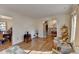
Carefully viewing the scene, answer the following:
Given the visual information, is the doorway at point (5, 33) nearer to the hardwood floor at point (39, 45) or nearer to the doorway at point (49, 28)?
the hardwood floor at point (39, 45)

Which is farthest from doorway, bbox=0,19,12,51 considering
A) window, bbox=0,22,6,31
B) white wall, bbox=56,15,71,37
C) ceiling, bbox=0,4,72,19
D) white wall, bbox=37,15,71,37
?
white wall, bbox=56,15,71,37

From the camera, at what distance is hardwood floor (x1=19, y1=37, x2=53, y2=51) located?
1638 mm

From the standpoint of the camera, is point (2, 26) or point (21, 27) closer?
point (2, 26)

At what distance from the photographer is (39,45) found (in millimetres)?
1757

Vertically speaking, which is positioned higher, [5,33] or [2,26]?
[2,26]

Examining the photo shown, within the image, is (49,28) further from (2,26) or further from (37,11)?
(2,26)

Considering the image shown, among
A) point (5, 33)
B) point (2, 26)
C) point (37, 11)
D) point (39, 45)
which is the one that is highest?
point (37, 11)

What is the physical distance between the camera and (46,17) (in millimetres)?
1787

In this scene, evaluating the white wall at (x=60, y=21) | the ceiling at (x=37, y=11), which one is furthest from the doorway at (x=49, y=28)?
the ceiling at (x=37, y=11)

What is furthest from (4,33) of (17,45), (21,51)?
(21,51)

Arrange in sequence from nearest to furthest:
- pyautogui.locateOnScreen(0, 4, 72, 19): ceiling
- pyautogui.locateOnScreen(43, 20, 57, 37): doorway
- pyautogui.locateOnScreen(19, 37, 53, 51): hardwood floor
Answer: pyautogui.locateOnScreen(0, 4, 72, 19): ceiling < pyautogui.locateOnScreen(19, 37, 53, 51): hardwood floor < pyautogui.locateOnScreen(43, 20, 57, 37): doorway

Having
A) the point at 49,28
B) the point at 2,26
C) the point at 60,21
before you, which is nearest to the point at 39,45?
the point at 49,28

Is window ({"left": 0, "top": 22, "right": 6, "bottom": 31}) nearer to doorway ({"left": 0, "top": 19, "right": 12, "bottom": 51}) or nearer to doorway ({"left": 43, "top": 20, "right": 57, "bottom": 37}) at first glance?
doorway ({"left": 0, "top": 19, "right": 12, "bottom": 51})

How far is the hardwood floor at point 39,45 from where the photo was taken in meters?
1.64
